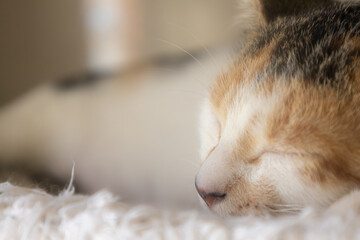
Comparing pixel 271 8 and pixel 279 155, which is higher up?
pixel 271 8

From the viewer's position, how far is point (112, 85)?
97 cm

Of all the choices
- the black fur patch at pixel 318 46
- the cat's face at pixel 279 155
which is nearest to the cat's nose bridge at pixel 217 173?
the cat's face at pixel 279 155

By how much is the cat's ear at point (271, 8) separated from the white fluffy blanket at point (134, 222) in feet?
1.39

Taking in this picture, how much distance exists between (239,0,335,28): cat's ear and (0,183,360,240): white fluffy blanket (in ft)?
1.39

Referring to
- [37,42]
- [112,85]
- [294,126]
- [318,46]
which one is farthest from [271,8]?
[37,42]

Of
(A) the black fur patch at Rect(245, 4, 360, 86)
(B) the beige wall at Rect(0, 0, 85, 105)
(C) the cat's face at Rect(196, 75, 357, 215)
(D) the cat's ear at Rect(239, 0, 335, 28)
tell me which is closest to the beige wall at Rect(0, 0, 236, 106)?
(B) the beige wall at Rect(0, 0, 85, 105)

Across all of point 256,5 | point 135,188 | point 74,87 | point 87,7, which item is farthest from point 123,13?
point 135,188

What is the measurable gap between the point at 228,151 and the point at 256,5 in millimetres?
364

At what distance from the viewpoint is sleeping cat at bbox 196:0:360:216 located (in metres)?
0.39

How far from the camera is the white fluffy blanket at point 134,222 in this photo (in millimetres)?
300

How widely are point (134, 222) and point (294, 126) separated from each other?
219 mm

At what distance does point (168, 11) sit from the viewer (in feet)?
3.14

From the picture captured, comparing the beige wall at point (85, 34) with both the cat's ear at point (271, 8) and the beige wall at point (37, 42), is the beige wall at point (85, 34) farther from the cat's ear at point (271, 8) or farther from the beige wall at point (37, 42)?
the cat's ear at point (271, 8)

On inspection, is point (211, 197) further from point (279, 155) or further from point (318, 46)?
point (318, 46)
